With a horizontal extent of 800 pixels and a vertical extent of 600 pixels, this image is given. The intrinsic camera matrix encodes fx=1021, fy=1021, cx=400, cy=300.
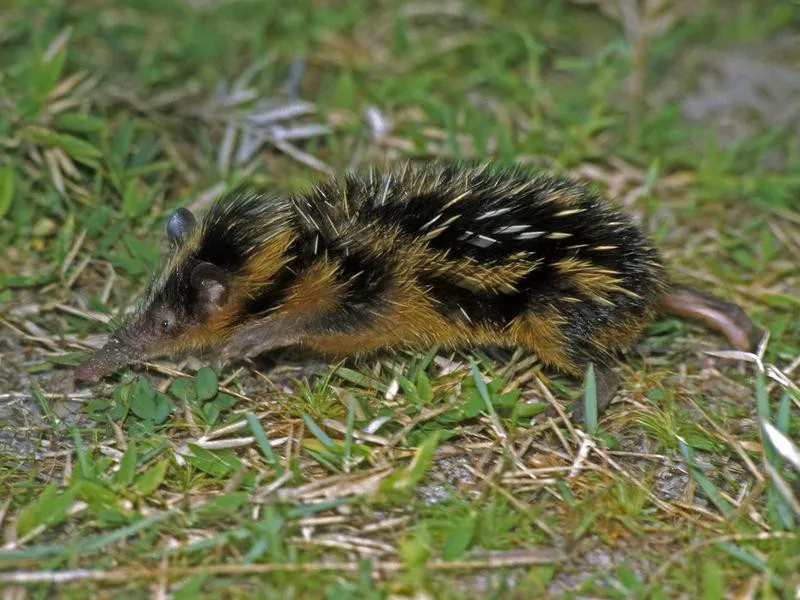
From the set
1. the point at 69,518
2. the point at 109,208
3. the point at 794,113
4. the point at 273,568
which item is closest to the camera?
the point at 273,568

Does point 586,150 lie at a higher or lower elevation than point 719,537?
higher

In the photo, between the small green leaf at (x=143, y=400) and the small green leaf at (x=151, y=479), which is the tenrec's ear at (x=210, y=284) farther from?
the small green leaf at (x=151, y=479)

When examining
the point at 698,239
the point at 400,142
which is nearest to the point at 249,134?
the point at 400,142

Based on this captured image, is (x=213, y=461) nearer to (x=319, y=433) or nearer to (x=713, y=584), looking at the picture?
(x=319, y=433)

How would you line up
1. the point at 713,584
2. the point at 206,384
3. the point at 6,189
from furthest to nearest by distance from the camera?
1. the point at 6,189
2. the point at 206,384
3. the point at 713,584

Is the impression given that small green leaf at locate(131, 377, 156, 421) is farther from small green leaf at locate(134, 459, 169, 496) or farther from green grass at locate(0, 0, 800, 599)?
small green leaf at locate(134, 459, 169, 496)

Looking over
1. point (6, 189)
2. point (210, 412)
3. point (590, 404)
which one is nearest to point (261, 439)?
point (210, 412)

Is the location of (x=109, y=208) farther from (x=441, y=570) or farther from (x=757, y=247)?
(x=757, y=247)
